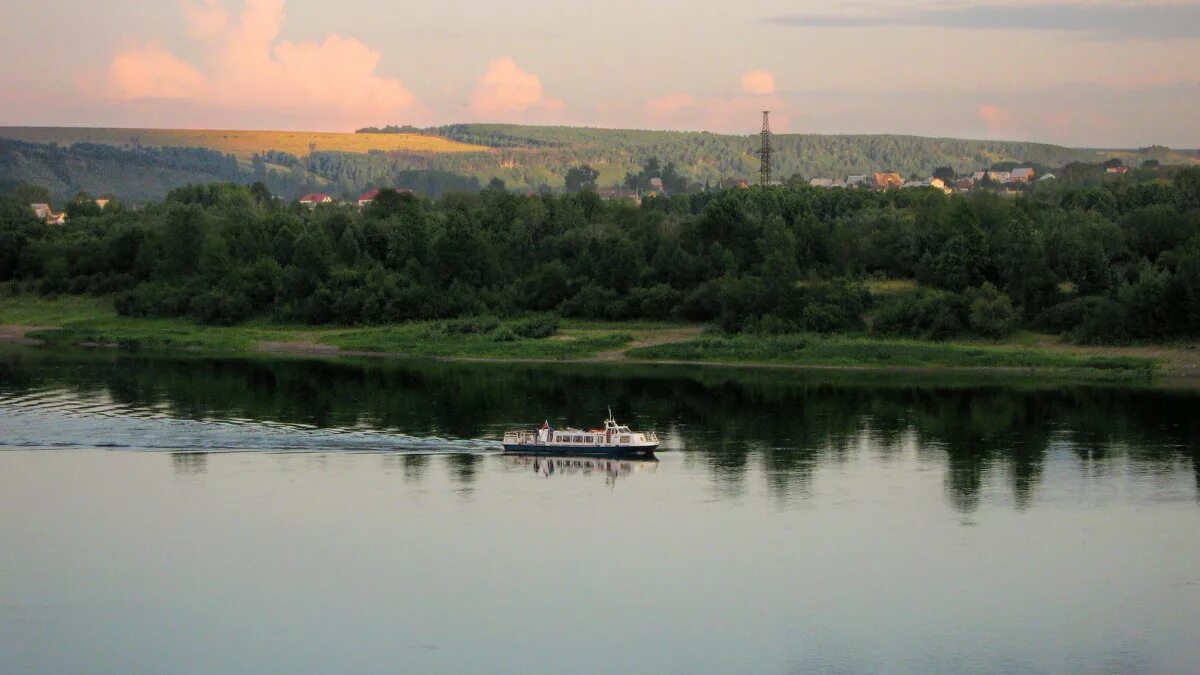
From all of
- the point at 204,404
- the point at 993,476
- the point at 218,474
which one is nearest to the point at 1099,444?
the point at 993,476

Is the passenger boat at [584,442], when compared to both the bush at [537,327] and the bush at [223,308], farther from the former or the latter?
the bush at [223,308]

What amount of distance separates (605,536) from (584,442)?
10.9m

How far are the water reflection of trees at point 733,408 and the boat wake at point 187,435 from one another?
146 cm

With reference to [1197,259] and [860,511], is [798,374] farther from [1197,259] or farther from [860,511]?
[860,511]

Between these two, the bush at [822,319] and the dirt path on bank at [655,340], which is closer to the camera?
the bush at [822,319]

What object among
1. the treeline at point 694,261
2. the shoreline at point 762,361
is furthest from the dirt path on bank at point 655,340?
the treeline at point 694,261

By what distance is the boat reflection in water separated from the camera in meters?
47.0

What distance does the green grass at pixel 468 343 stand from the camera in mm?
76125

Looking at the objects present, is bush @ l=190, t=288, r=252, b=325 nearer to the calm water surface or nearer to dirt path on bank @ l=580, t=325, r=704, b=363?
dirt path on bank @ l=580, t=325, r=704, b=363

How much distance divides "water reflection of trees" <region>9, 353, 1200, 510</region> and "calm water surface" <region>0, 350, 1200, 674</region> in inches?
10.1

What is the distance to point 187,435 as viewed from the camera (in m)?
51.9

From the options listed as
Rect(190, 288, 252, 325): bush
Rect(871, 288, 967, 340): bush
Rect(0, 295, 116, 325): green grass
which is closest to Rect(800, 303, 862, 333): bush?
Rect(871, 288, 967, 340): bush

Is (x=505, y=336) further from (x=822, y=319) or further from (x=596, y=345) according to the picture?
(x=822, y=319)

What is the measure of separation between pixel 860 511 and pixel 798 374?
28.6m
